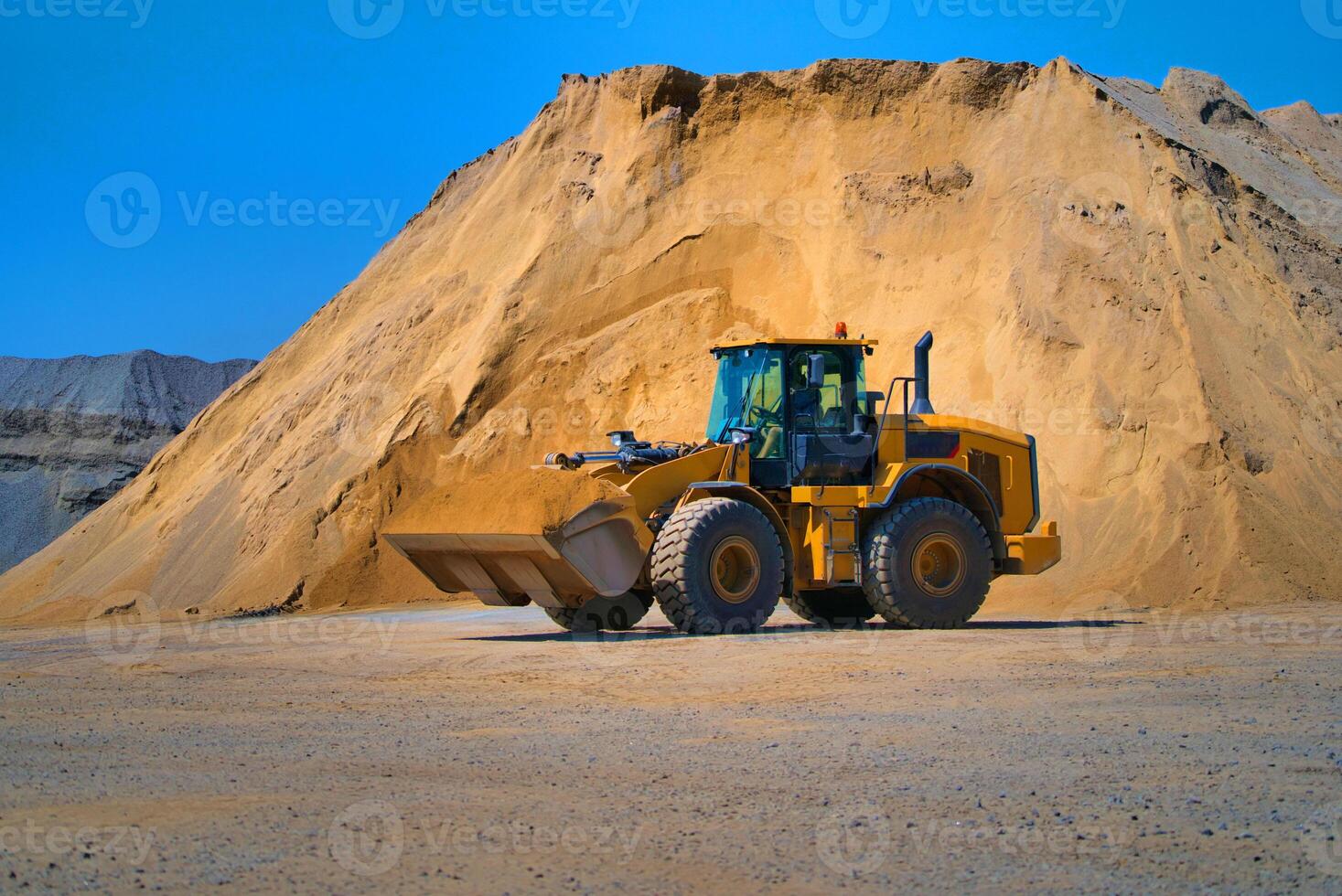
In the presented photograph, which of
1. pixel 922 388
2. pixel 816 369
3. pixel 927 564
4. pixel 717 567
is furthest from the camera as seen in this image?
pixel 922 388

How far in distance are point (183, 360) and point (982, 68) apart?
134ft

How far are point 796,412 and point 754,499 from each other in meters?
1.14

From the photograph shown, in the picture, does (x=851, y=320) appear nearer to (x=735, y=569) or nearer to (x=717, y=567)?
(x=735, y=569)

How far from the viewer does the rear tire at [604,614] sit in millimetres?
14570

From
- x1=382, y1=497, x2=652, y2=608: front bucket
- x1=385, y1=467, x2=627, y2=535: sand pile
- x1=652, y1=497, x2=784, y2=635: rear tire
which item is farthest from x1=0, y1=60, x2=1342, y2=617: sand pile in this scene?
x1=385, y1=467, x2=627, y2=535: sand pile

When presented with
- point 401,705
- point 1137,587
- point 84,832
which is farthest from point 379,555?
point 84,832

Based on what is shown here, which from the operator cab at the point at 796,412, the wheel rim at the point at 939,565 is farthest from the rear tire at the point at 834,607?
the operator cab at the point at 796,412

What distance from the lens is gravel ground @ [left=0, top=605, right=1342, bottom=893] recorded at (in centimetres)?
498

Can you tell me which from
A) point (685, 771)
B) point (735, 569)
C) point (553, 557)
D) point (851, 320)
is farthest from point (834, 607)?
point (685, 771)

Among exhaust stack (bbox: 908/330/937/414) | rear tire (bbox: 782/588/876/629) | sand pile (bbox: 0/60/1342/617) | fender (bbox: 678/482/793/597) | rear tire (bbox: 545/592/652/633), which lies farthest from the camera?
sand pile (bbox: 0/60/1342/617)

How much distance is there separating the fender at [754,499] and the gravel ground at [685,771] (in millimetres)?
1798

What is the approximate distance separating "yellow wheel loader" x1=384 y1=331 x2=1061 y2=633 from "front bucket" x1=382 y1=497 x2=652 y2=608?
0.06ft

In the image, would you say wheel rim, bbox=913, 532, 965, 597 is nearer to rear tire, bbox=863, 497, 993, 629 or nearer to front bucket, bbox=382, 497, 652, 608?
rear tire, bbox=863, 497, 993, 629

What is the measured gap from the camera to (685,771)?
21.7ft
